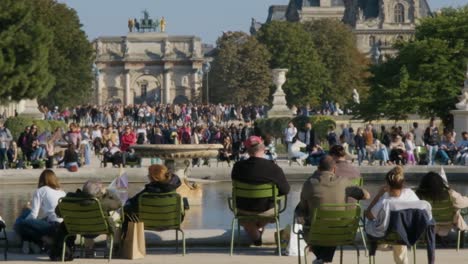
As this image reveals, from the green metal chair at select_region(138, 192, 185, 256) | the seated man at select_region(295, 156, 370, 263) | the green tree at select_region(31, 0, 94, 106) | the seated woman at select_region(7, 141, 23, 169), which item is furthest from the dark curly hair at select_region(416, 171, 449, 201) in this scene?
the green tree at select_region(31, 0, 94, 106)

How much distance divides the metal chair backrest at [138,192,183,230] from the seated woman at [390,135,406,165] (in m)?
19.5

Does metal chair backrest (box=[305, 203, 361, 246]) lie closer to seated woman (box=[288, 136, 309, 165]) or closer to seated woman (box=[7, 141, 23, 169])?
seated woman (box=[288, 136, 309, 165])

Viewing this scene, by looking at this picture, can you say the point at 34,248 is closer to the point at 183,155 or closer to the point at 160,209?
the point at 160,209

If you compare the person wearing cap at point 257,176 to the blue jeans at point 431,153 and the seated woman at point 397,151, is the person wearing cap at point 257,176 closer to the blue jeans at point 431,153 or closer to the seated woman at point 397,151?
the seated woman at point 397,151

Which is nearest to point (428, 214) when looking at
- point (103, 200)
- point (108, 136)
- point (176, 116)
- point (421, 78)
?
point (103, 200)

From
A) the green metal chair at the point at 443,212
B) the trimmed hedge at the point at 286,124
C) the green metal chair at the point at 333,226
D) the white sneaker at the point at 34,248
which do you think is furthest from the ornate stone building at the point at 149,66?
the green metal chair at the point at 333,226

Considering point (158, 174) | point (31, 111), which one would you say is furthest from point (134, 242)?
point (31, 111)

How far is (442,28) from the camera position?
62.2 m

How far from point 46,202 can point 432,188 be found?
414cm

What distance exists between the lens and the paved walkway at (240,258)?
47.9 ft

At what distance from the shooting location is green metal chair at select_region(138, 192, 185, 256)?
49.2 ft

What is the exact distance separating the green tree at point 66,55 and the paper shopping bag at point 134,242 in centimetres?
6515

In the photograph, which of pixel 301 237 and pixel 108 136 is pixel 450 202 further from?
pixel 108 136

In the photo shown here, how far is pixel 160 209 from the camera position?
49.2ft
